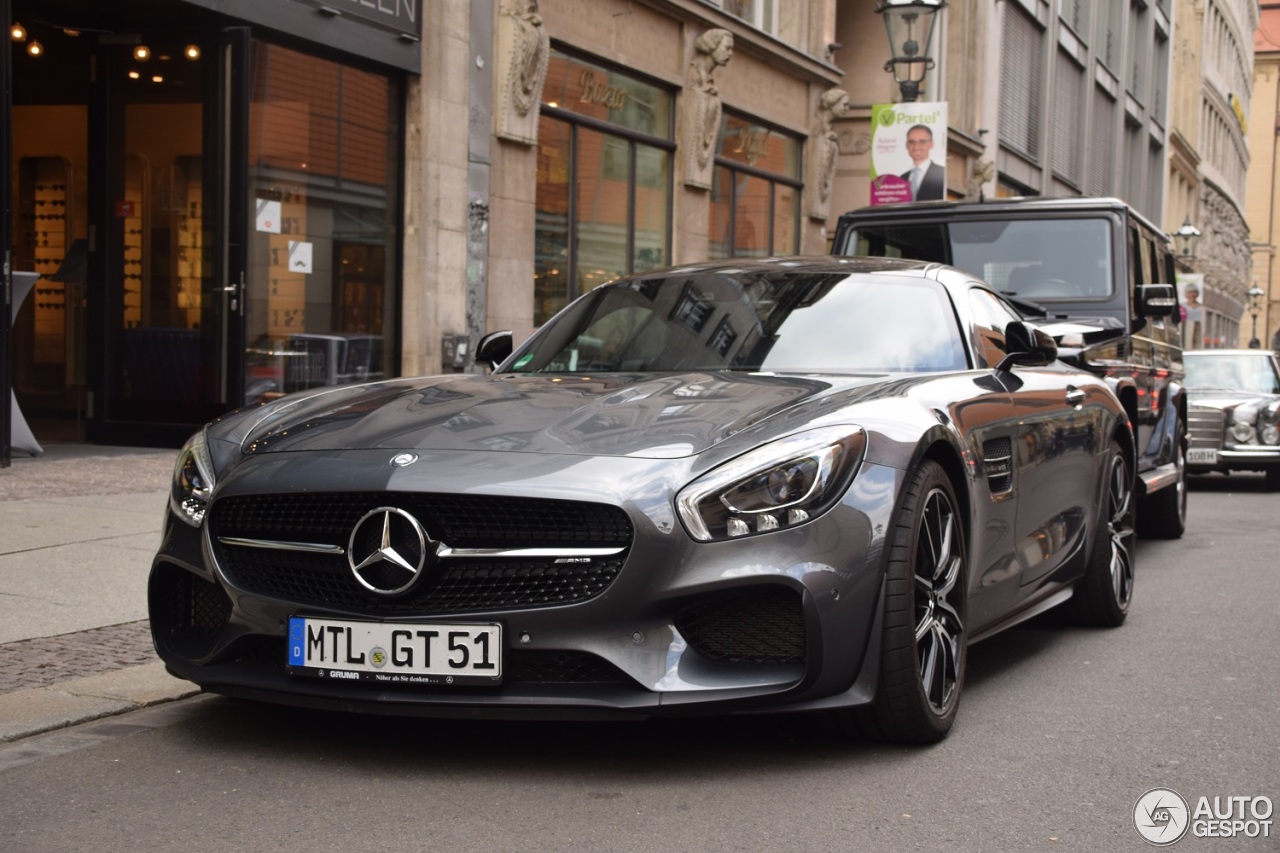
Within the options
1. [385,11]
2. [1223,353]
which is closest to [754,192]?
[1223,353]

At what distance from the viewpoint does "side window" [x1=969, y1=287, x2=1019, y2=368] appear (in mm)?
5664

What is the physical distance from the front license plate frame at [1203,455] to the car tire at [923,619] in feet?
40.8

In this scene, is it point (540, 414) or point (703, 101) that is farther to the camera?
point (703, 101)

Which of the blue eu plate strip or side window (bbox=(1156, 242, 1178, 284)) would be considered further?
side window (bbox=(1156, 242, 1178, 284))

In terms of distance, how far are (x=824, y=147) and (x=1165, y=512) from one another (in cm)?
1407

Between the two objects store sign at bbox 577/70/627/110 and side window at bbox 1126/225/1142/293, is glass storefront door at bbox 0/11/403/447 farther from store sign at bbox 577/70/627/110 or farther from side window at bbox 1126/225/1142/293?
side window at bbox 1126/225/1142/293

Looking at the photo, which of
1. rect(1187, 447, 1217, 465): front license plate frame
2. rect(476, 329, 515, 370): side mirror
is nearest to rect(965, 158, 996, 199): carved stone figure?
rect(1187, 447, 1217, 465): front license plate frame

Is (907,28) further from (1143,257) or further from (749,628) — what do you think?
(749,628)

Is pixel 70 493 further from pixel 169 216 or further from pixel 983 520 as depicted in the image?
pixel 983 520

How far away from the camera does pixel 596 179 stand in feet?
58.3

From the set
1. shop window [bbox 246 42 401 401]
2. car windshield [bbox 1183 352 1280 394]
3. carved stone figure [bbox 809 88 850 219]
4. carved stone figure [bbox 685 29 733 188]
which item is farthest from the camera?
carved stone figure [bbox 809 88 850 219]

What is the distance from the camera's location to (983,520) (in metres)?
4.86

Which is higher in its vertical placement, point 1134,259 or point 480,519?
point 1134,259

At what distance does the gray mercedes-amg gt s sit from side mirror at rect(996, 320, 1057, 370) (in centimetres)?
63
